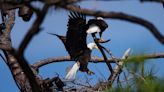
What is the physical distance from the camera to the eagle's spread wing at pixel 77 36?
425 cm

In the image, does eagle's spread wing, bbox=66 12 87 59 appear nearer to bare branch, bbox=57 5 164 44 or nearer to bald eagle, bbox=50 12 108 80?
bald eagle, bbox=50 12 108 80

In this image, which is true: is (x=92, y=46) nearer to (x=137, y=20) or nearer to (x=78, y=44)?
(x=78, y=44)

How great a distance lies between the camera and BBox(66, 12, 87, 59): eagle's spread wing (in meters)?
→ 4.25

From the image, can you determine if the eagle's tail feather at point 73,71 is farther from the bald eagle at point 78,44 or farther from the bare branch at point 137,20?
the bare branch at point 137,20

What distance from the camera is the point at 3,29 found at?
4605 mm

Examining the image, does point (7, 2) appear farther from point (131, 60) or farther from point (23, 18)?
point (23, 18)

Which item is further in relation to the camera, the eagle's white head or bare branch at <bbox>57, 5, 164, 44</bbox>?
the eagle's white head

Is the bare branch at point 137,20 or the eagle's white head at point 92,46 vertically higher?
the bare branch at point 137,20

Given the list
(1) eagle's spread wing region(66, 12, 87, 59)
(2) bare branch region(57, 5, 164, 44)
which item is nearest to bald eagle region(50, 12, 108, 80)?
(1) eagle's spread wing region(66, 12, 87, 59)

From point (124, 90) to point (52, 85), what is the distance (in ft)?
6.49

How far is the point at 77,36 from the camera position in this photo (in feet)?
14.0

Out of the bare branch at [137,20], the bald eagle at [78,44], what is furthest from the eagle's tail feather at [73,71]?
the bare branch at [137,20]

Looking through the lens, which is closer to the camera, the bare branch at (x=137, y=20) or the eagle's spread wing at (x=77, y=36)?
the bare branch at (x=137, y=20)

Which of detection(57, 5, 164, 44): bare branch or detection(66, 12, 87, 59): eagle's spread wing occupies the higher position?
detection(57, 5, 164, 44): bare branch
